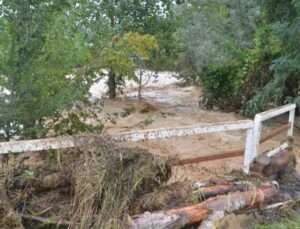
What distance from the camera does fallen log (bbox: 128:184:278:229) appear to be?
2797mm

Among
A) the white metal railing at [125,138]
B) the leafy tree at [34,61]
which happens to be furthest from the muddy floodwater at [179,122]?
the leafy tree at [34,61]

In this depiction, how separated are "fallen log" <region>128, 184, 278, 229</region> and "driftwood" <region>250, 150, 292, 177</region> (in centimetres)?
29

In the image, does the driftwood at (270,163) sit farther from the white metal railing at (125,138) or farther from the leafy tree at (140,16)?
the leafy tree at (140,16)

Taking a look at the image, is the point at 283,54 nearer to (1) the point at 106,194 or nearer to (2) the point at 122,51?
(2) the point at 122,51

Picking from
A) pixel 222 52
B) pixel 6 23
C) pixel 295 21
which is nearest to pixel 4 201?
pixel 6 23

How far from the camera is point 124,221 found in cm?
273

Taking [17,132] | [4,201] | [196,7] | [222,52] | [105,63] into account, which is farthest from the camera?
[196,7]

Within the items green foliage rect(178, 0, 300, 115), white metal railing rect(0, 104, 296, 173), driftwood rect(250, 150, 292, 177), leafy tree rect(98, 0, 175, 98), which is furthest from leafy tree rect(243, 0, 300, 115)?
leafy tree rect(98, 0, 175, 98)

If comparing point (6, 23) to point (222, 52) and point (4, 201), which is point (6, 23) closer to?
point (4, 201)

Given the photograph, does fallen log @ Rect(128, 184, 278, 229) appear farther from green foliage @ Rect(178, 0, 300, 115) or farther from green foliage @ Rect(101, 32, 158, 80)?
green foliage @ Rect(178, 0, 300, 115)

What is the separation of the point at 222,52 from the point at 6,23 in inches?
252

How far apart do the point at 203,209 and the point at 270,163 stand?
4.26 ft

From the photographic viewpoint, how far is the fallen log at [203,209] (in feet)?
9.18

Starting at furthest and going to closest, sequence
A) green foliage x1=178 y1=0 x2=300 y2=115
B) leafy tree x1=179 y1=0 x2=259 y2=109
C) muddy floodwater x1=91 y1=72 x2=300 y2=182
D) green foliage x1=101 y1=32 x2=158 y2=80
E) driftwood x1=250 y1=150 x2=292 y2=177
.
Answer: leafy tree x1=179 y1=0 x2=259 y2=109
green foliage x1=178 y1=0 x2=300 y2=115
muddy floodwater x1=91 y1=72 x2=300 y2=182
green foliage x1=101 y1=32 x2=158 y2=80
driftwood x1=250 y1=150 x2=292 y2=177
